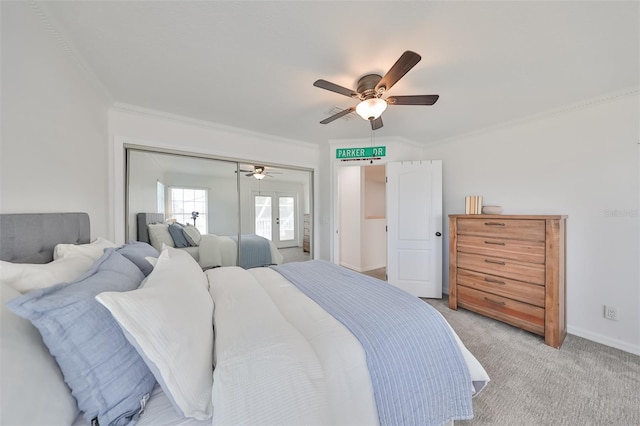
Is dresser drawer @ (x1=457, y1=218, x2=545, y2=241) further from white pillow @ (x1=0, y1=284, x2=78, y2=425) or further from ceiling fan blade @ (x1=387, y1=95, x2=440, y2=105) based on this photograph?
white pillow @ (x1=0, y1=284, x2=78, y2=425)

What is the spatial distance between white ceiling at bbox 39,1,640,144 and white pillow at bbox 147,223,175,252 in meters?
1.33

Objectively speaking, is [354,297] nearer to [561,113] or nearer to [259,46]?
[259,46]

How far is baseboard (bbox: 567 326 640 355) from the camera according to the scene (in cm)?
193

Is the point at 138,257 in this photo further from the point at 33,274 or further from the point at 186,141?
the point at 186,141

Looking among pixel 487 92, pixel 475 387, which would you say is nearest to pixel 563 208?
pixel 487 92

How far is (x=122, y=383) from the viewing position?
688mm

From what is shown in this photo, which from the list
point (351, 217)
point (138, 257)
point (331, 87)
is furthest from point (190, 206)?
point (351, 217)

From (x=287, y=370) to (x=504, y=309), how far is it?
104 inches

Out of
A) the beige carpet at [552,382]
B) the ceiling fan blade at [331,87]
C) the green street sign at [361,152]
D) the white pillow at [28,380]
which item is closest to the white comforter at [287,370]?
the white pillow at [28,380]

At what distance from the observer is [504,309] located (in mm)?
2350

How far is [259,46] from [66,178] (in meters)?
1.58

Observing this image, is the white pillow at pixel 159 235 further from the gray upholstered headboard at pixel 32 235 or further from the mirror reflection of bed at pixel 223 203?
the gray upholstered headboard at pixel 32 235

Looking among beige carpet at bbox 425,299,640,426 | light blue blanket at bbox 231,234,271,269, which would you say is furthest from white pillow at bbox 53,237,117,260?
beige carpet at bbox 425,299,640,426

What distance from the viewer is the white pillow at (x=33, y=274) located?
78 centimetres
